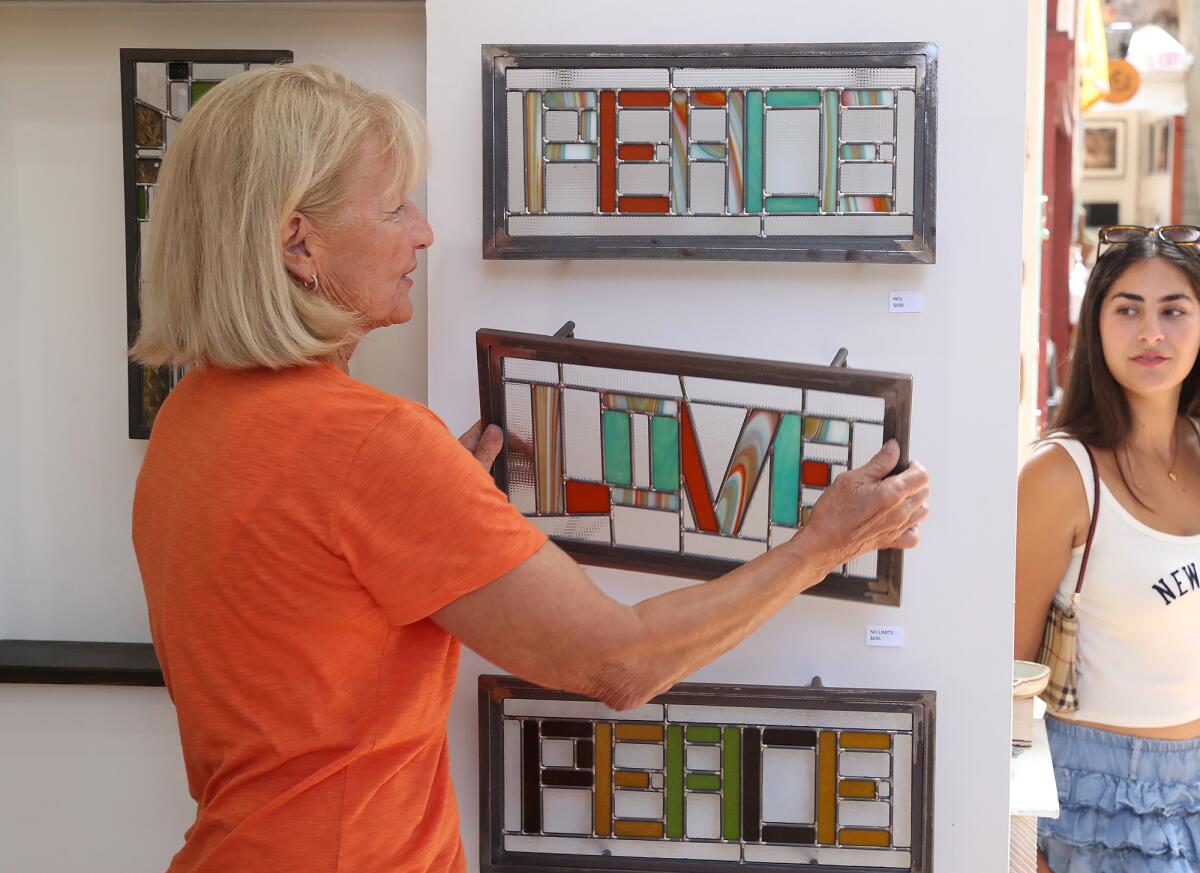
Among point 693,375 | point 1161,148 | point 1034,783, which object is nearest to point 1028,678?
point 1034,783

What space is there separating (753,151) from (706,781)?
1.06 meters

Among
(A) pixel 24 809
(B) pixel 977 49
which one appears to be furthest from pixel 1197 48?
(A) pixel 24 809

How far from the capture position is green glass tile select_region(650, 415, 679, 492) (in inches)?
76.9

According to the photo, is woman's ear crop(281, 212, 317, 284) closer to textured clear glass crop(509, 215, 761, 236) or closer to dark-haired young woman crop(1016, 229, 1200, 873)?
textured clear glass crop(509, 215, 761, 236)

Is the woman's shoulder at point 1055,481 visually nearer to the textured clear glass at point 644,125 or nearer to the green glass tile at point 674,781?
the green glass tile at point 674,781

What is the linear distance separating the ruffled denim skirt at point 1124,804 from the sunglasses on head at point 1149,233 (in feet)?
3.20

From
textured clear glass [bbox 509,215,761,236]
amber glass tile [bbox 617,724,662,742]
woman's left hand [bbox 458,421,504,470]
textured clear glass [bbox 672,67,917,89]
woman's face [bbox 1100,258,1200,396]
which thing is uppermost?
textured clear glass [bbox 672,67,917,89]

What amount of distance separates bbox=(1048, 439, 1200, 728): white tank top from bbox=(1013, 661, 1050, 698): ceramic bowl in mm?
128

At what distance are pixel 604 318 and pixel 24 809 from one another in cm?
148

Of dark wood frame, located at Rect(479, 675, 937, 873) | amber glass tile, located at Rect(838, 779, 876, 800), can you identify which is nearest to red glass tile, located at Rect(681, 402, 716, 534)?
dark wood frame, located at Rect(479, 675, 937, 873)

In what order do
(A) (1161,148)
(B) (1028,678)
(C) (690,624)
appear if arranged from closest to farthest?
(C) (690,624) → (B) (1028,678) → (A) (1161,148)

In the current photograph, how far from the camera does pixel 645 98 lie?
1942mm

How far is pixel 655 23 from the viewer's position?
2.00 metres

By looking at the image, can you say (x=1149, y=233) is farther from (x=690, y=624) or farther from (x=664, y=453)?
(x=690, y=624)
